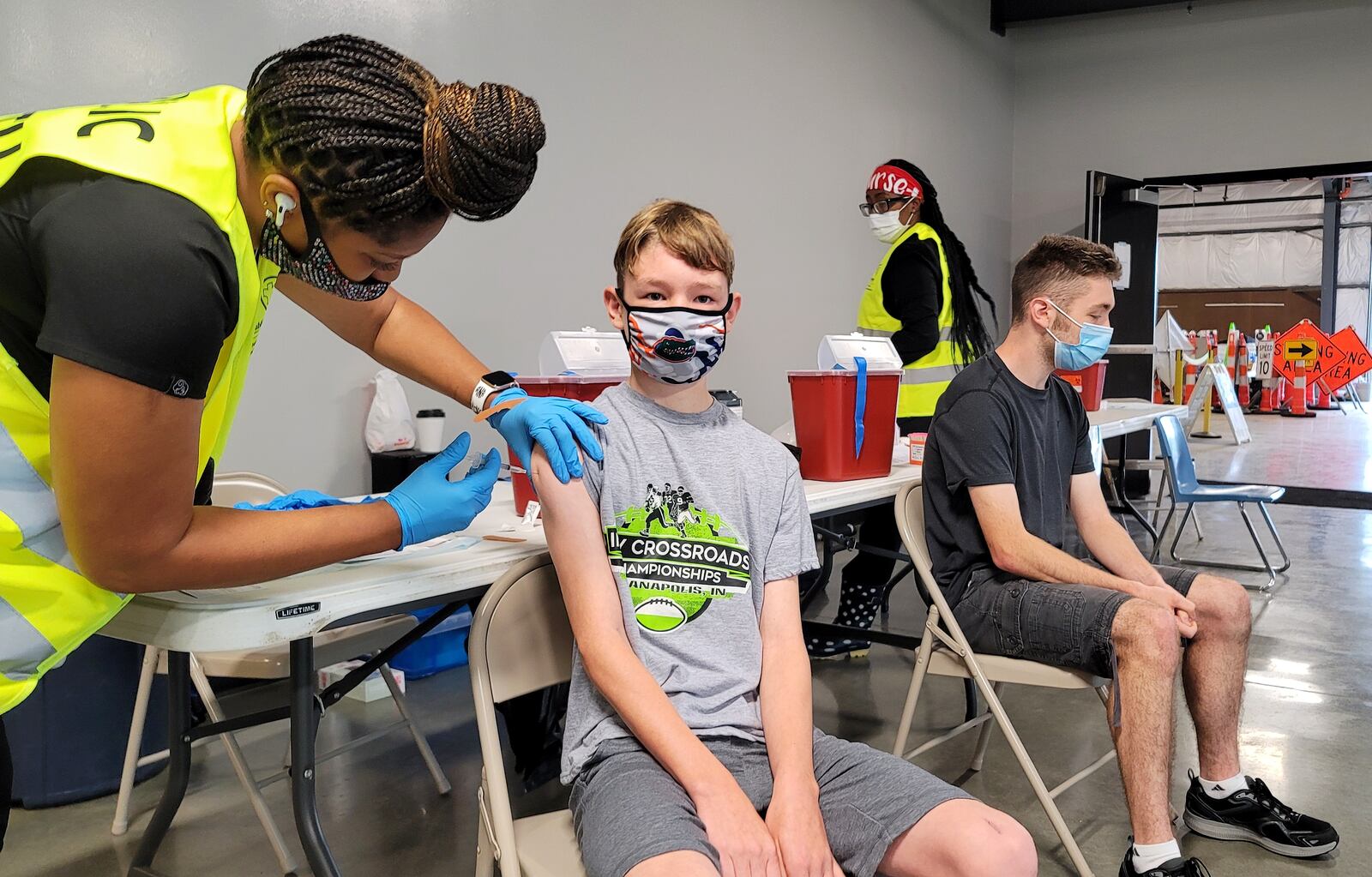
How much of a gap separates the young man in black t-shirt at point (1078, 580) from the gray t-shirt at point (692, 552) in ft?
2.55

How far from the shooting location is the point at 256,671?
221 cm

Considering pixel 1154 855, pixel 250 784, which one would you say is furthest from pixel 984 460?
pixel 250 784

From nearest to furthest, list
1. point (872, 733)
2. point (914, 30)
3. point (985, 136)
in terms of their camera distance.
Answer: point (872, 733)
point (914, 30)
point (985, 136)

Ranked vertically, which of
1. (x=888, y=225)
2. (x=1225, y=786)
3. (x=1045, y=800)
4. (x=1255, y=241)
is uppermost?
(x=1255, y=241)

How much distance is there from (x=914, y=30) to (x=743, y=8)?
2338mm

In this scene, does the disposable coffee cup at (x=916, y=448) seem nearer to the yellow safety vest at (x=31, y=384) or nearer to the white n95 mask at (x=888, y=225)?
the white n95 mask at (x=888, y=225)

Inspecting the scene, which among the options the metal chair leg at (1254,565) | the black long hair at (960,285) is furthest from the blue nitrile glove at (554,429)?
the metal chair leg at (1254,565)

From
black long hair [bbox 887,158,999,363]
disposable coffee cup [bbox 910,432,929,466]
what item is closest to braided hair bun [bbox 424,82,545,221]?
disposable coffee cup [bbox 910,432,929,466]

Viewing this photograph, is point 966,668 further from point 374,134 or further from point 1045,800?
point 374,134

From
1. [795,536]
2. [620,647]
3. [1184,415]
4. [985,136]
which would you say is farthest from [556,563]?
[985,136]

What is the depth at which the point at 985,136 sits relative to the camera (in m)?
8.55

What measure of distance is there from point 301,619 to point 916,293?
3223mm

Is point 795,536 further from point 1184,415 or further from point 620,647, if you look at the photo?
point 1184,415

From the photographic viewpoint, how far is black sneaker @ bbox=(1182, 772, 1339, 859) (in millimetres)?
2291
